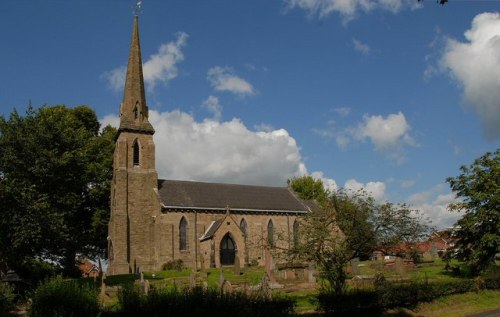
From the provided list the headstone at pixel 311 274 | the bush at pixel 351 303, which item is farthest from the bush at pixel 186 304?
the headstone at pixel 311 274

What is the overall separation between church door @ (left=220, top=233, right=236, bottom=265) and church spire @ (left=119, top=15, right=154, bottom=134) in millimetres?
12612

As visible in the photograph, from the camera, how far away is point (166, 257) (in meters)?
41.7

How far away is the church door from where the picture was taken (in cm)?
4278

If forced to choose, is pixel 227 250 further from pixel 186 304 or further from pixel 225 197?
pixel 186 304

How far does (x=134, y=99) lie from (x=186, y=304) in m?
34.6

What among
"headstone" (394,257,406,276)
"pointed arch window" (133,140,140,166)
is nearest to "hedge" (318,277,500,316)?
"headstone" (394,257,406,276)

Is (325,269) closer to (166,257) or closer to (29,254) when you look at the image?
(29,254)

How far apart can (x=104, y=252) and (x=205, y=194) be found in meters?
12.2

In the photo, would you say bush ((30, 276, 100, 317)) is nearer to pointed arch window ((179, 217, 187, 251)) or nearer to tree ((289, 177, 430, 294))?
tree ((289, 177, 430, 294))

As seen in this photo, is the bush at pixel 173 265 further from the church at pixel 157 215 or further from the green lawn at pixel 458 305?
the green lawn at pixel 458 305

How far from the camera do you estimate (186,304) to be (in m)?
13.3

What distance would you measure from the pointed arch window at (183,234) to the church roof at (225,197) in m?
1.47

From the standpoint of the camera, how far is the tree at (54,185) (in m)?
26.0

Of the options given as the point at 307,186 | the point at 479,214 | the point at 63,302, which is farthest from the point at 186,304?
the point at 307,186
